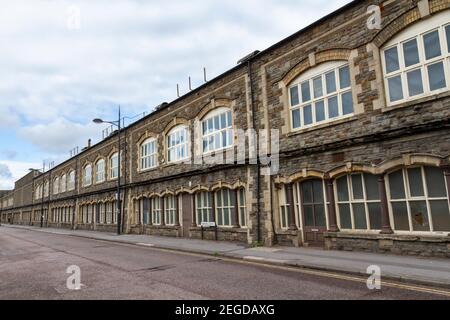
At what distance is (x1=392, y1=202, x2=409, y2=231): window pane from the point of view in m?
11.0

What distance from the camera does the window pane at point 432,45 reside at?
416 inches

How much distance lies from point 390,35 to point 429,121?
3.23 metres

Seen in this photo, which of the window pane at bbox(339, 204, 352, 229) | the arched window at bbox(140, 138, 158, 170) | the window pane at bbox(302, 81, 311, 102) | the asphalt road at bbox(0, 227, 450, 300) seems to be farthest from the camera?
the arched window at bbox(140, 138, 158, 170)

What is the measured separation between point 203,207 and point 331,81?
987cm

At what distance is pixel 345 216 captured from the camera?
1265 cm

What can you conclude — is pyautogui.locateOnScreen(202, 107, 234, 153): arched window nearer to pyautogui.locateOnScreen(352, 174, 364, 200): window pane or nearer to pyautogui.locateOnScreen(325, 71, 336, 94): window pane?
pyautogui.locateOnScreen(325, 71, 336, 94): window pane

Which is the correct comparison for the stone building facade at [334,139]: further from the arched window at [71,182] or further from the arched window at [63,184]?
the arched window at [63,184]

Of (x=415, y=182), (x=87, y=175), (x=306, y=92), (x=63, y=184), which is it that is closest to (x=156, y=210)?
(x=306, y=92)

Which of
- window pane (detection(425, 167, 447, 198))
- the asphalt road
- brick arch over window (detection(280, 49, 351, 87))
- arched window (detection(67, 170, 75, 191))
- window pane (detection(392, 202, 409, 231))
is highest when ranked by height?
brick arch over window (detection(280, 49, 351, 87))

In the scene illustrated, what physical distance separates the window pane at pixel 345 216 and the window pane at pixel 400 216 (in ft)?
5.33

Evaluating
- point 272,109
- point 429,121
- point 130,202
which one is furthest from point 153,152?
point 429,121

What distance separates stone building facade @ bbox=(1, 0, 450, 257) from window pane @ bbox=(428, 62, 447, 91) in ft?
0.10

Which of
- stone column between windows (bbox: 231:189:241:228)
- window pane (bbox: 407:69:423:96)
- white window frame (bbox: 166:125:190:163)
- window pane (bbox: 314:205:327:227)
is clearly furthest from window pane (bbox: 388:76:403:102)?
white window frame (bbox: 166:125:190:163)
